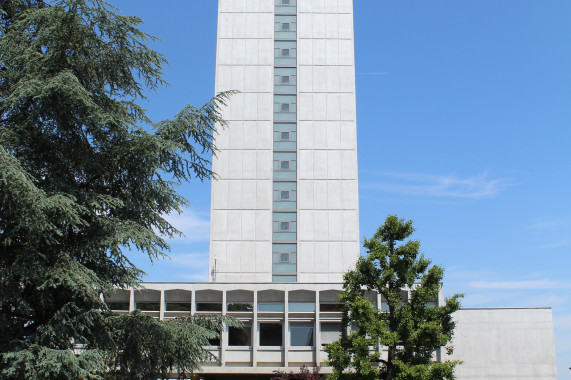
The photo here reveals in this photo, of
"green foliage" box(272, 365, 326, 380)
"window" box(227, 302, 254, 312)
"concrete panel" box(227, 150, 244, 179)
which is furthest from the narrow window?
"green foliage" box(272, 365, 326, 380)

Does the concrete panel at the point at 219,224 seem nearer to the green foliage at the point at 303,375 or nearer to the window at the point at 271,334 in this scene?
the window at the point at 271,334

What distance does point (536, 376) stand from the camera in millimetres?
40156

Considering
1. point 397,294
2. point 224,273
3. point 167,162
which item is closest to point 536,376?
point 397,294

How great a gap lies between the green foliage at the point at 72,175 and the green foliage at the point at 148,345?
0.34 metres

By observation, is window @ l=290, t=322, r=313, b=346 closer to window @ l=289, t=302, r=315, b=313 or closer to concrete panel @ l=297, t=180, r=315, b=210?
window @ l=289, t=302, r=315, b=313

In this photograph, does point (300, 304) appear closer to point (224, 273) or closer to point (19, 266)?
point (224, 273)

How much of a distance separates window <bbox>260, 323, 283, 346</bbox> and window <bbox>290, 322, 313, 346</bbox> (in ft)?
2.58

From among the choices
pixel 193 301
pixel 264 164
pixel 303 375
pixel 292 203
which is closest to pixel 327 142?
pixel 264 164

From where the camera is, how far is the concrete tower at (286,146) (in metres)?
48.5

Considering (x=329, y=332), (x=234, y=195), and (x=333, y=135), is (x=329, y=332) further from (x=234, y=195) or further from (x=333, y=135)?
(x=333, y=135)

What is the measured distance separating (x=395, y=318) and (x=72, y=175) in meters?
15.4

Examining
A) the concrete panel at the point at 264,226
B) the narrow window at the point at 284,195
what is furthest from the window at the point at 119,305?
the narrow window at the point at 284,195

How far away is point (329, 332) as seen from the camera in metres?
37.4

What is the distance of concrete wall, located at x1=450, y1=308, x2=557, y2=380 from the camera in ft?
131
